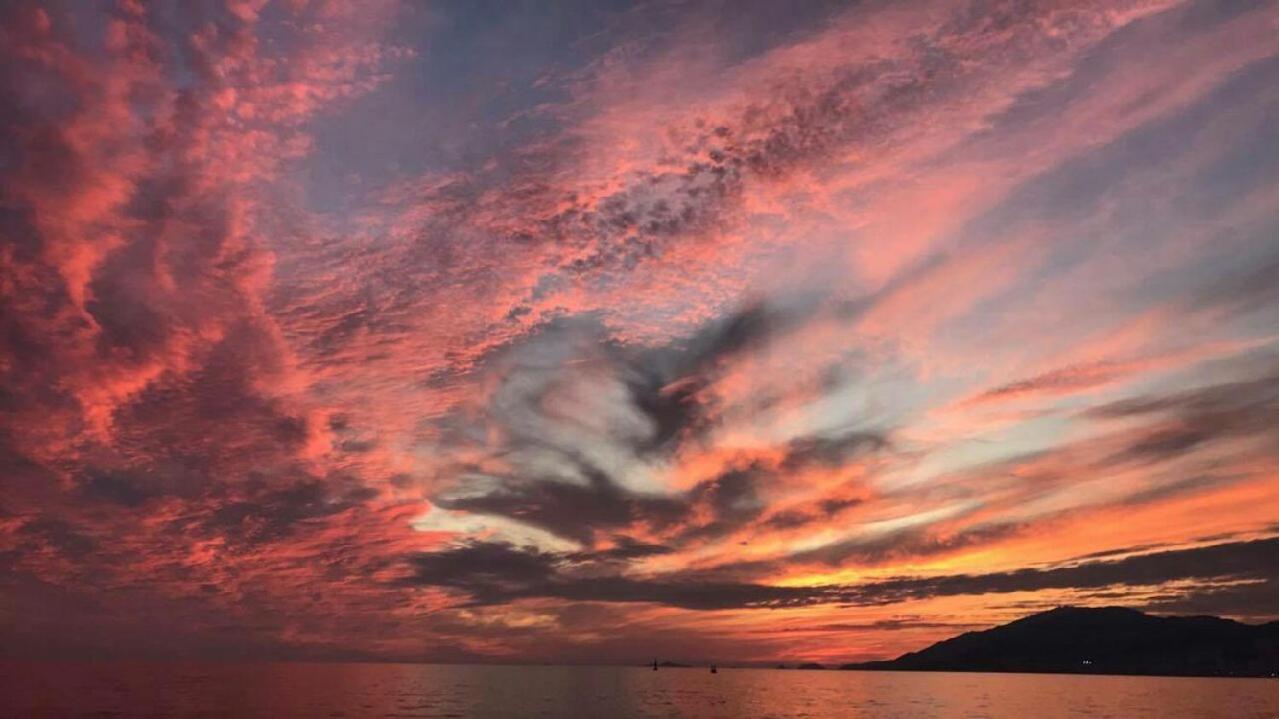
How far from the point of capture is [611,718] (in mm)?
118312

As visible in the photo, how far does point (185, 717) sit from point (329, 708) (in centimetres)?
2733

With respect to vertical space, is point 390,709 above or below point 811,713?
above

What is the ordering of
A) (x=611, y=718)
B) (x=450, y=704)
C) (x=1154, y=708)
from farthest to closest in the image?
(x=1154, y=708) < (x=450, y=704) < (x=611, y=718)

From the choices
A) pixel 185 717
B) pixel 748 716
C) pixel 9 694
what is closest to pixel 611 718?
pixel 748 716

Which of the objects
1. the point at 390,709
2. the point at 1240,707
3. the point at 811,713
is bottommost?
the point at 1240,707

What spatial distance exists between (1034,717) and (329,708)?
123 metres

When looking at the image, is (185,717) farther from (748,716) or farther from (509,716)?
(748,716)

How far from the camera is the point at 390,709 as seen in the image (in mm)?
127500

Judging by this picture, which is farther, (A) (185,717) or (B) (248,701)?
(B) (248,701)

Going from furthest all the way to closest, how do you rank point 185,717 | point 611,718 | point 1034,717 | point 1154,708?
1. point 1154,708
2. point 1034,717
3. point 611,718
4. point 185,717

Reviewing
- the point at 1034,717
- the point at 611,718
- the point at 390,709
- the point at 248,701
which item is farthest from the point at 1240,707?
the point at 248,701

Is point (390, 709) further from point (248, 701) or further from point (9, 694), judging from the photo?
point (9, 694)

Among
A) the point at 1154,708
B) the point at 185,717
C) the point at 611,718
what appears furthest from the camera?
the point at 1154,708

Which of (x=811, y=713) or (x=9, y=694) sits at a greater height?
(x=9, y=694)
